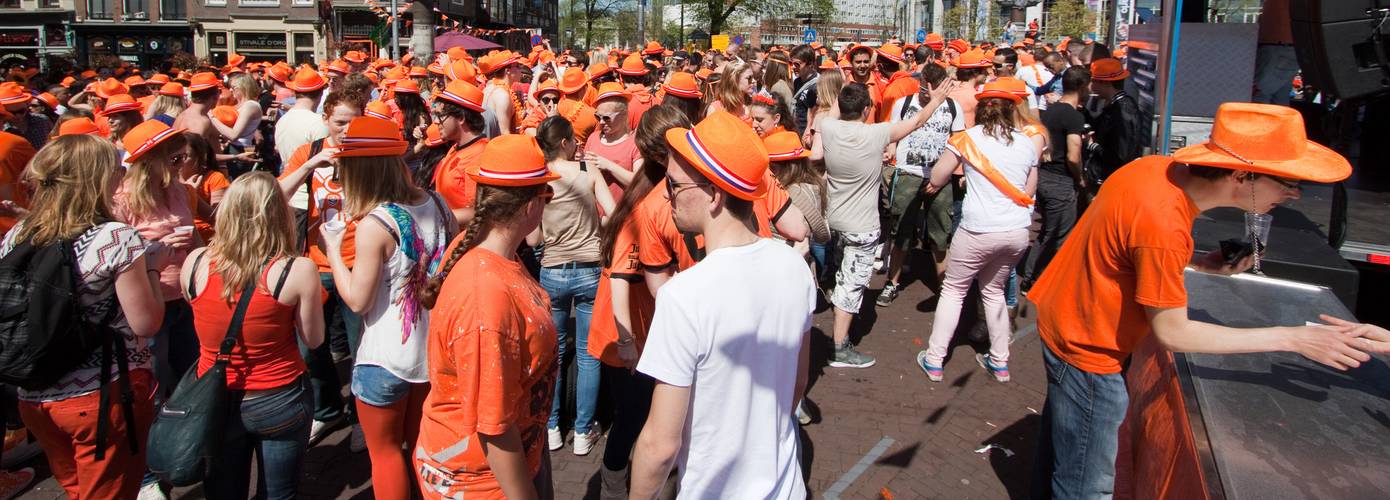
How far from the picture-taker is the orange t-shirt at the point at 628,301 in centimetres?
324

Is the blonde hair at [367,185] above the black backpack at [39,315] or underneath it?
above

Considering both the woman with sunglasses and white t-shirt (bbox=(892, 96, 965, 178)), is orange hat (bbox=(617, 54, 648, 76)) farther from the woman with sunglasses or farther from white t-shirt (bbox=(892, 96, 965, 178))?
the woman with sunglasses

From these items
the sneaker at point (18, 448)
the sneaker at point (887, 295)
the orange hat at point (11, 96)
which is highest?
the orange hat at point (11, 96)

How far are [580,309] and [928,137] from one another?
3751mm

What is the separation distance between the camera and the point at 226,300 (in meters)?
3.03

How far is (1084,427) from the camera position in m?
3.14

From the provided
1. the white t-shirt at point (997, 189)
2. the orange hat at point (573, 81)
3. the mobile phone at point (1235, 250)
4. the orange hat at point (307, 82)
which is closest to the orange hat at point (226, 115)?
the orange hat at point (307, 82)

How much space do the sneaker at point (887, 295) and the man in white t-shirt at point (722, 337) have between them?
5.10 meters

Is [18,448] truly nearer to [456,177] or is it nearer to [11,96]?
[456,177]

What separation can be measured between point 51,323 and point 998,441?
437 centimetres

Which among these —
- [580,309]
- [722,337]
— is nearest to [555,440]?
[580,309]

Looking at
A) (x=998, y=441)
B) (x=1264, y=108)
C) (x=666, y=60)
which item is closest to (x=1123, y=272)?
(x=1264, y=108)

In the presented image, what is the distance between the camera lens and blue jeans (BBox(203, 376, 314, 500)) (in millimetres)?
3080

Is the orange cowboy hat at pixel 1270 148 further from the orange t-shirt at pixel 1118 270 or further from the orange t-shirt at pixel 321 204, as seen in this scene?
the orange t-shirt at pixel 321 204
